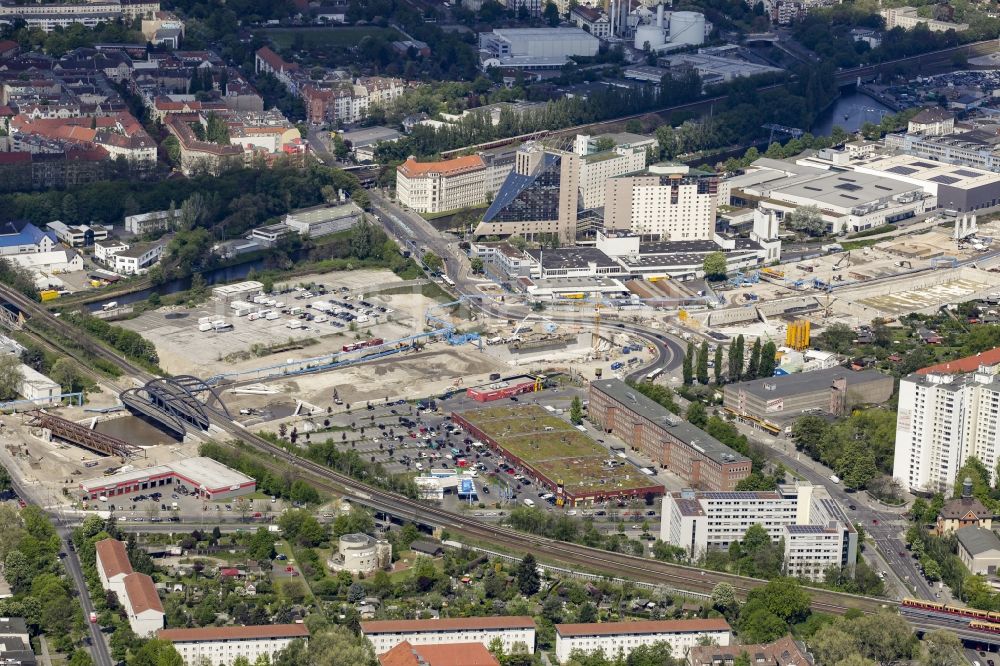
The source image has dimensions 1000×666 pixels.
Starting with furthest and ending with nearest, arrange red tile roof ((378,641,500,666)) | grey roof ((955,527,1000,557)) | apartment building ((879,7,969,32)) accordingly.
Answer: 1. apartment building ((879,7,969,32))
2. grey roof ((955,527,1000,557))
3. red tile roof ((378,641,500,666))

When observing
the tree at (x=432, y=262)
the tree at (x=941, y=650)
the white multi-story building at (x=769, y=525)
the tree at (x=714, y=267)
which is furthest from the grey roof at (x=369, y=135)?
the tree at (x=941, y=650)

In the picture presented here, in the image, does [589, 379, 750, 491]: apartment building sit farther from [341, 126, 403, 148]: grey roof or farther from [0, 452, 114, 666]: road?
[341, 126, 403, 148]: grey roof

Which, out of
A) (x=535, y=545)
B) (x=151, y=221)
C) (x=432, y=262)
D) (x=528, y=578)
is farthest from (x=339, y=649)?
(x=151, y=221)

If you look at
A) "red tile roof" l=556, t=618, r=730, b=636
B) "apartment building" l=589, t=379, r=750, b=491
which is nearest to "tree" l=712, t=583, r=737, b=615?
"red tile roof" l=556, t=618, r=730, b=636

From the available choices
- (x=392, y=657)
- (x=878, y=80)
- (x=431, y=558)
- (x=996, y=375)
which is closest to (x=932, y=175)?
(x=878, y=80)

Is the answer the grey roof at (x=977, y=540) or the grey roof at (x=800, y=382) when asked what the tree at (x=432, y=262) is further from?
the grey roof at (x=977, y=540)

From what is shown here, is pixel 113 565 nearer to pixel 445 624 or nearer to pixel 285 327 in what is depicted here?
pixel 445 624
